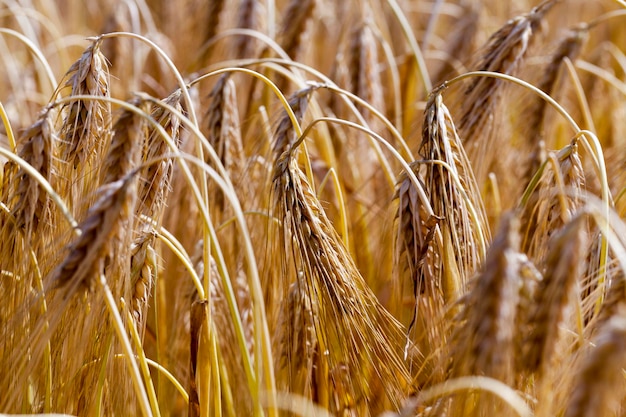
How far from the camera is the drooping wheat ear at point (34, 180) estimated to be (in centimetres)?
69

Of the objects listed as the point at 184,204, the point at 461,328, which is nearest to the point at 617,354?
the point at 461,328

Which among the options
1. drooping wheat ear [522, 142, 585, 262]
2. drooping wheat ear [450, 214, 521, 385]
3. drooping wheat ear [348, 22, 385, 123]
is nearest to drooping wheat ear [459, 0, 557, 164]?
drooping wheat ear [522, 142, 585, 262]

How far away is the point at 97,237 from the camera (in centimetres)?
58

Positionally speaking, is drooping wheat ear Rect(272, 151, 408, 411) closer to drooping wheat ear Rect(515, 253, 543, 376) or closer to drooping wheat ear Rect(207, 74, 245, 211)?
drooping wheat ear Rect(515, 253, 543, 376)

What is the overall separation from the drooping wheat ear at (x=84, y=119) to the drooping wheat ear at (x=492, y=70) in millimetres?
567

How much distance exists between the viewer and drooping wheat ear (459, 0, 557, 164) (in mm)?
1039

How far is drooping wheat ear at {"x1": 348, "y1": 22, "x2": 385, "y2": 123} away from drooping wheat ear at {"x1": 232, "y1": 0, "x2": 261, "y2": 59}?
233 millimetres

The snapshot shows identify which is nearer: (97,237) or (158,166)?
(97,237)

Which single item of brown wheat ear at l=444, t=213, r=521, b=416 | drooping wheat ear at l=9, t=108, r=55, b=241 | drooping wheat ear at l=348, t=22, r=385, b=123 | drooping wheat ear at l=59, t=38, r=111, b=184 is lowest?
brown wheat ear at l=444, t=213, r=521, b=416

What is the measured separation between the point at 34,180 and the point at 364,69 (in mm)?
865

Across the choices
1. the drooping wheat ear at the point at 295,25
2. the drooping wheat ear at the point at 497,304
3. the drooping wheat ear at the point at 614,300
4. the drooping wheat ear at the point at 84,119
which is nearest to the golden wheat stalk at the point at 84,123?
the drooping wheat ear at the point at 84,119

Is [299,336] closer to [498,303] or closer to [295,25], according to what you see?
[498,303]

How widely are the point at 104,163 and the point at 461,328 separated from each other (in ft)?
1.27

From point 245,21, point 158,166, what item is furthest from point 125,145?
point 245,21
